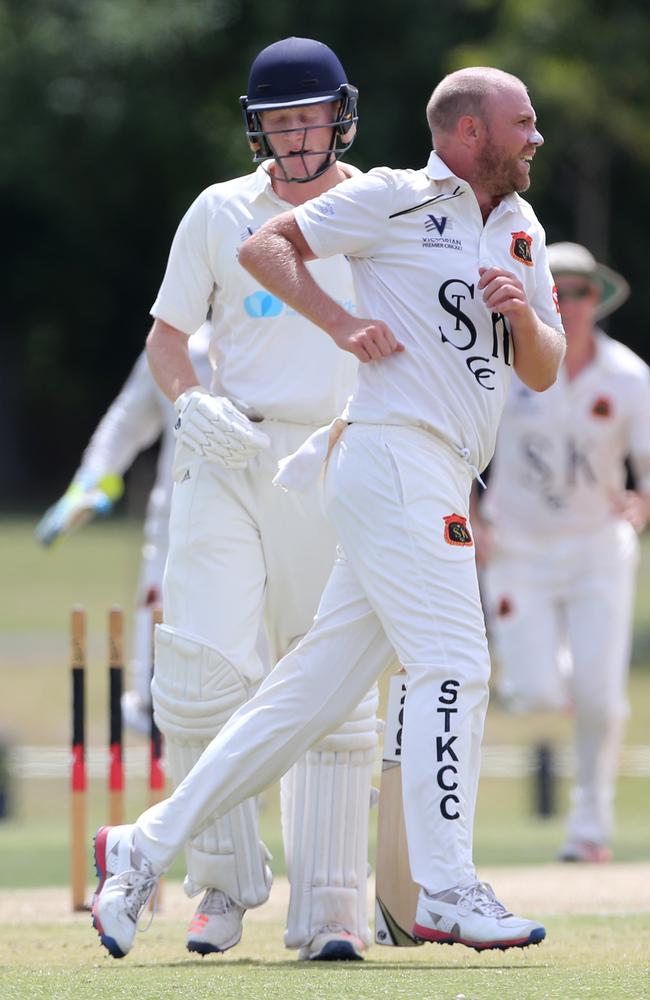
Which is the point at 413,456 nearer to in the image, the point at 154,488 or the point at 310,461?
the point at 310,461

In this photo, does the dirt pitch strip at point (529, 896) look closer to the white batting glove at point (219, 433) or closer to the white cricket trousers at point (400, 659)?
the white cricket trousers at point (400, 659)

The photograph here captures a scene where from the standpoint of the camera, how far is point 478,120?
4.81 m

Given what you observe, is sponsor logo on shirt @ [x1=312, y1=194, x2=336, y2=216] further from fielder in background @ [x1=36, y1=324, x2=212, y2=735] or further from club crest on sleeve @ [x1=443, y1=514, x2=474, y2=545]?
fielder in background @ [x1=36, y1=324, x2=212, y2=735]

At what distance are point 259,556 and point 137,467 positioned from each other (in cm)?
3072

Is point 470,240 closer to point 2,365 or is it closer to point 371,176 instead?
point 371,176

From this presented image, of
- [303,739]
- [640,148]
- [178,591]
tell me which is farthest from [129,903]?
[640,148]

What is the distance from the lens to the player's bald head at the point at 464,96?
4.80 metres

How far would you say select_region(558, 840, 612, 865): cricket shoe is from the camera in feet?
28.1

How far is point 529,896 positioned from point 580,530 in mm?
2565

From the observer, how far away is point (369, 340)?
4707 millimetres

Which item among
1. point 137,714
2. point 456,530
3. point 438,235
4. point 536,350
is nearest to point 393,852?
point 456,530

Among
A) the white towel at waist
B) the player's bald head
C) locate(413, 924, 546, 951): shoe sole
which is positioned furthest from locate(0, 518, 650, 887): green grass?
the player's bald head

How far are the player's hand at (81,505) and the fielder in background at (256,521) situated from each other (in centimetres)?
255

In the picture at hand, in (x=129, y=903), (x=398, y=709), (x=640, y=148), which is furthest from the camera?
(x=640, y=148)
